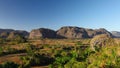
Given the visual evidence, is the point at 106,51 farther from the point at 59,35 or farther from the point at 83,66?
the point at 59,35

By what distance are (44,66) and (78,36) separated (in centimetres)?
13476

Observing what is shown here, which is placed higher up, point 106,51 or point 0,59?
point 106,51

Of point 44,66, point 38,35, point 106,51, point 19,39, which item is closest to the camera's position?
point 106,51

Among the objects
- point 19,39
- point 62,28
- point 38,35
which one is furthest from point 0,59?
point 62,28

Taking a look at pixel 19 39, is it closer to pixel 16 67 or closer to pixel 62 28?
pixel 16 67

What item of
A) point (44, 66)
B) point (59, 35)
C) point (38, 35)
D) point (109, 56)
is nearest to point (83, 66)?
point (109, 56)

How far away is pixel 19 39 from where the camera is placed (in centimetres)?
8938

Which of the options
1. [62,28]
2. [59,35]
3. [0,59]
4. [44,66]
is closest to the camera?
[44,66]

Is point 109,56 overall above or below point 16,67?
above

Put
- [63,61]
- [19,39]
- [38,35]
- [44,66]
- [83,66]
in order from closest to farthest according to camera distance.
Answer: [83,66] → [63,61] → [44,66] → [19,39] → [38,35]

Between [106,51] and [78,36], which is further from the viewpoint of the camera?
[78,36]

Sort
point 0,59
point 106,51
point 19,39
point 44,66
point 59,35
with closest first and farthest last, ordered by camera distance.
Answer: point 106,51, point 44,66, point 0,59, point 19,39, point 59,35

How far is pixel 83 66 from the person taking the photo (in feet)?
66.5

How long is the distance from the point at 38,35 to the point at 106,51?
133m
